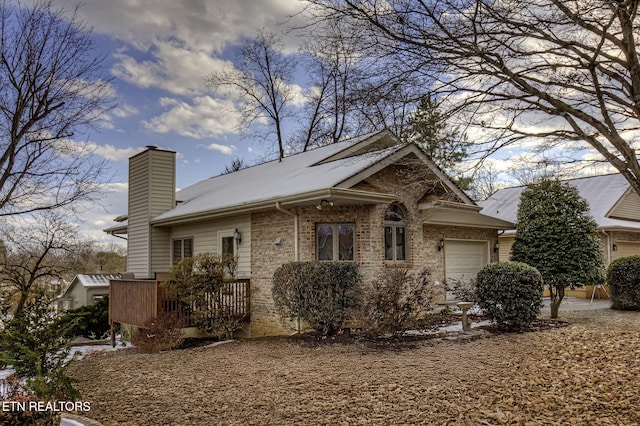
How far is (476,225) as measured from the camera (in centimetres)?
1410

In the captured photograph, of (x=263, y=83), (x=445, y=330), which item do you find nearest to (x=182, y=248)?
(x=445, y=330)

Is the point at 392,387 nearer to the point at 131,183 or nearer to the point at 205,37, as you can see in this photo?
the point at 205,37

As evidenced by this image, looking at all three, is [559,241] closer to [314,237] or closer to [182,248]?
[314,237]

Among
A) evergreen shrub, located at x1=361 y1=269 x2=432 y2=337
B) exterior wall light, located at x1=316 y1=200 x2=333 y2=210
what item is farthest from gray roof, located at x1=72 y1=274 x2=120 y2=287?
evergreen shrub, located at x1=361 y1=269 x2=432 y2=337

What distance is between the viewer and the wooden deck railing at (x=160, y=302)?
10086 millimetres

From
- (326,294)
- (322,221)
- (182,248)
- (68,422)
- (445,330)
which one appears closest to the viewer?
(68,422)

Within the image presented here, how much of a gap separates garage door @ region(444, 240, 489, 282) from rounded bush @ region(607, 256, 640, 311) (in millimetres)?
3388

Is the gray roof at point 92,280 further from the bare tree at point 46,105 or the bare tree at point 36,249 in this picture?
the bare tree at point 46,105

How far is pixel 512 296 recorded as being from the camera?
9.27m

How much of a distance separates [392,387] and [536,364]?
2.37 m

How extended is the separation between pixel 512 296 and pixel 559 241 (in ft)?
9.93

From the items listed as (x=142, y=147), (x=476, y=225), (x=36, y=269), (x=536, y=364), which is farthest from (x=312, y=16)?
(x=36, y=269)

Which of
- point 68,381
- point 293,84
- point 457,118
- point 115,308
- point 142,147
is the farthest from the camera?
point 293,84

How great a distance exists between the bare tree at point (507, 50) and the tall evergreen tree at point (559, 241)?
17.7ft
